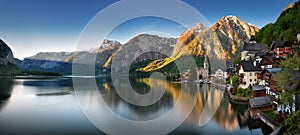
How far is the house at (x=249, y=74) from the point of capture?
20105 mm

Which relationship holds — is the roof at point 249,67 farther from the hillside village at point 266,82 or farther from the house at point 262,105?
the house at point 262,105

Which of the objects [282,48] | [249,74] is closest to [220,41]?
[282,48]

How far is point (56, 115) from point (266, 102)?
45.1 feet

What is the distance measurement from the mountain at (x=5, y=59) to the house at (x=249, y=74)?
96.0 m

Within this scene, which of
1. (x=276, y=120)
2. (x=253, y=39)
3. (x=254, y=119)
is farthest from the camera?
(x=253, y=39)

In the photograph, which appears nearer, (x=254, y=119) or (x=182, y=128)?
(x=182, y=128)

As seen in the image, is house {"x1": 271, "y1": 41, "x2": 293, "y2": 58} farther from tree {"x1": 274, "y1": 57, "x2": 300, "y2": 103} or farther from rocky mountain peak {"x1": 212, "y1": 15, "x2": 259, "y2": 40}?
rocky mountain peak {"x1": 212, "y1": 15, "x2": 259, "y2": 40}

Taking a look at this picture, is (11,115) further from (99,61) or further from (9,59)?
(99,61)

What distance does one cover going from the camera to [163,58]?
89.9 metres

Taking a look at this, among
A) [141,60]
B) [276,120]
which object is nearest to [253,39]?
[276,120]

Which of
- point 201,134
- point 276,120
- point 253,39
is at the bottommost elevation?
point 201,134

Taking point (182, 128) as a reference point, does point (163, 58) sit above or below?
above

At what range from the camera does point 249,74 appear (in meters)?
20.3

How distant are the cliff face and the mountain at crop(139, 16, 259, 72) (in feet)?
205
